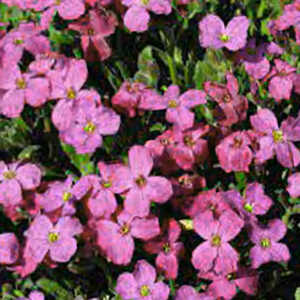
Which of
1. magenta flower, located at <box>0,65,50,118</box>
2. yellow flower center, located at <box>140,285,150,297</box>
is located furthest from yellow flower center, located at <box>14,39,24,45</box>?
yellow flower center, located at <box>140,285,150,297</box>

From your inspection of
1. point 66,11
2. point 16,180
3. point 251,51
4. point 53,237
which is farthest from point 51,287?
point 251,51

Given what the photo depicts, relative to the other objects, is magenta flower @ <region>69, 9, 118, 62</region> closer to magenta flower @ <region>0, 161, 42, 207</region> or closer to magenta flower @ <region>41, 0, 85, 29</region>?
magenta flower @ <region>41, 0, 85, 29</region>

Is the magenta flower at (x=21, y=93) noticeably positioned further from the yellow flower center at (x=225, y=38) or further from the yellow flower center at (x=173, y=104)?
the yellow flower center at (x=225, y=38)

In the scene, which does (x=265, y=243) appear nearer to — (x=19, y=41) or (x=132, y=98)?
(x=132, y=98)

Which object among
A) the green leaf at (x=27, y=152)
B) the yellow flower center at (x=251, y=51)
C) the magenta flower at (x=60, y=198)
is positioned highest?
the yellow flower center at (x=251, y=51)

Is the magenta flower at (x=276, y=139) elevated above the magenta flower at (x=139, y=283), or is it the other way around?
the magenta flower at (x=276, y=139)

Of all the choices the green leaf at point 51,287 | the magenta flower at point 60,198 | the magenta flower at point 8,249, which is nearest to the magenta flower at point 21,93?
the magenta flower at point 60,198
